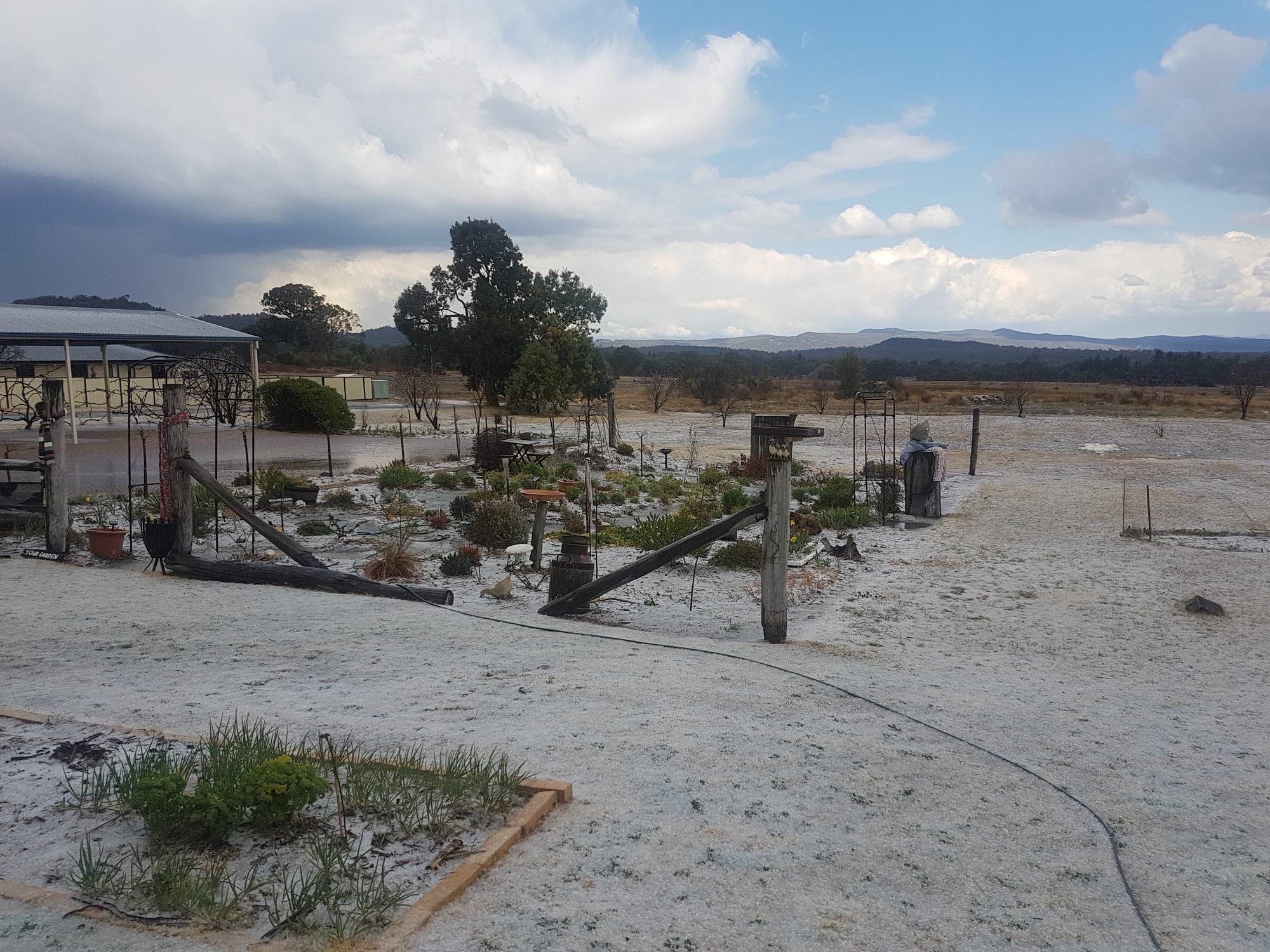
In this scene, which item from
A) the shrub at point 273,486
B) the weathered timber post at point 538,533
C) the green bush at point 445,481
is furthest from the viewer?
the green bush at point 445,481

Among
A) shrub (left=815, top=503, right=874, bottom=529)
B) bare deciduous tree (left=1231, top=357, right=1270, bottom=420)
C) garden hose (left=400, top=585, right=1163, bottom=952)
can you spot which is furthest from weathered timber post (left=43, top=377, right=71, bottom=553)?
bare deciduous tree (left=1231, top=357, right=1270, bottom=420)

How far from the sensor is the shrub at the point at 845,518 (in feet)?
40.6

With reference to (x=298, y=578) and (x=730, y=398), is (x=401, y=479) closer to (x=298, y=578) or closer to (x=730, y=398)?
(x=298, y=578)

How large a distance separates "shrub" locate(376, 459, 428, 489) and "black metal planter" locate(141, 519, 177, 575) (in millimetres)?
5405

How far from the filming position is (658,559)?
6.74m

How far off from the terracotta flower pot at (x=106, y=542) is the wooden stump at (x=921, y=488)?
32.7 feet

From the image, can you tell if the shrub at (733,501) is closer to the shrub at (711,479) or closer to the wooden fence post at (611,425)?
the shrub at (711,479)

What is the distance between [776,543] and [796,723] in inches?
81.9

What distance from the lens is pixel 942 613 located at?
26.0 ft

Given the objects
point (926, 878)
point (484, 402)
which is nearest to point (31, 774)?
point (926, 878)

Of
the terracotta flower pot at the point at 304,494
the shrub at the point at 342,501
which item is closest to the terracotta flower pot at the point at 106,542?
the terracotta flower pot at the point at 304,494

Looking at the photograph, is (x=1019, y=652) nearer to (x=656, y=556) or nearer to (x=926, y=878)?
(x=656, y=556)

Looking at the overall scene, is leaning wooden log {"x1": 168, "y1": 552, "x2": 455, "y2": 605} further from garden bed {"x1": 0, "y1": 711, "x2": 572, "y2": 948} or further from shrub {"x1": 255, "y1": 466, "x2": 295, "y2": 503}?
shrub {"x1": 255, "y1": 466, "x2": 295, "y2": 503}

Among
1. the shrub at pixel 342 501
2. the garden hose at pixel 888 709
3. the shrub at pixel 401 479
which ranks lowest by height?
the garden hose at pixel 888 709
